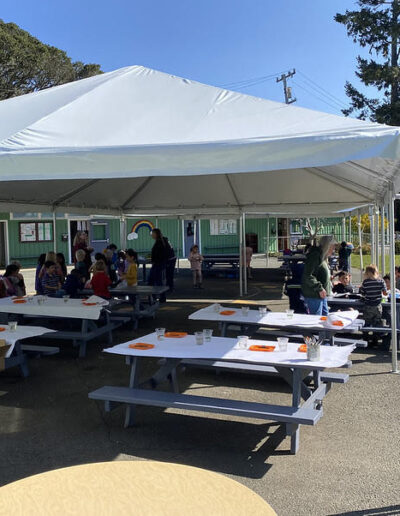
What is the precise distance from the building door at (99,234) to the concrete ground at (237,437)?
17569 mm

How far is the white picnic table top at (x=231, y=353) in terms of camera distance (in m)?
3.93

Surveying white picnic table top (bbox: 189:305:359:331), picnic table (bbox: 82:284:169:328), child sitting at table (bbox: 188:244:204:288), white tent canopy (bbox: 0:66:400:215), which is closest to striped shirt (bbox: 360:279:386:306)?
white picnic table top (bbox: 189:305:359:331)

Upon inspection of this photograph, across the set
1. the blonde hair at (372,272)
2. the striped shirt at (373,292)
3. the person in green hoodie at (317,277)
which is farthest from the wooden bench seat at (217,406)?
the blonde hair at (372,272)

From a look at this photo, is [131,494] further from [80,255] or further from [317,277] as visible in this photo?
[80,255]

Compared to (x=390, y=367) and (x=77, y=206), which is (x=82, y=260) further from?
(x=390, y=367)

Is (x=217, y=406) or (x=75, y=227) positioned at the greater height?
(x=75, y=227)

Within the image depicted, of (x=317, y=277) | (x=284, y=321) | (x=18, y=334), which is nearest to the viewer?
(x=18, y=334)

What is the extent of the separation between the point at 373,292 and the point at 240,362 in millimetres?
3667

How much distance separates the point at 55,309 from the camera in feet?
22.8

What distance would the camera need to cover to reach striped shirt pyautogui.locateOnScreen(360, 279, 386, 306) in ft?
23.7

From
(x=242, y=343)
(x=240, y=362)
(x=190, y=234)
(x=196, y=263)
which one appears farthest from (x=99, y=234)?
(x=240, y=362)

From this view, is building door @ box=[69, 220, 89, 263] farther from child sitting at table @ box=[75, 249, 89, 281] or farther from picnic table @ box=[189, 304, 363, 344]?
picnic table @ box=[189, 304, 363, 344]

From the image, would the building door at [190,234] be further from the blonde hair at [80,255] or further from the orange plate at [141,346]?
the orange plate at [141,346]

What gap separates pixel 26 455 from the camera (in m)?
3.82
